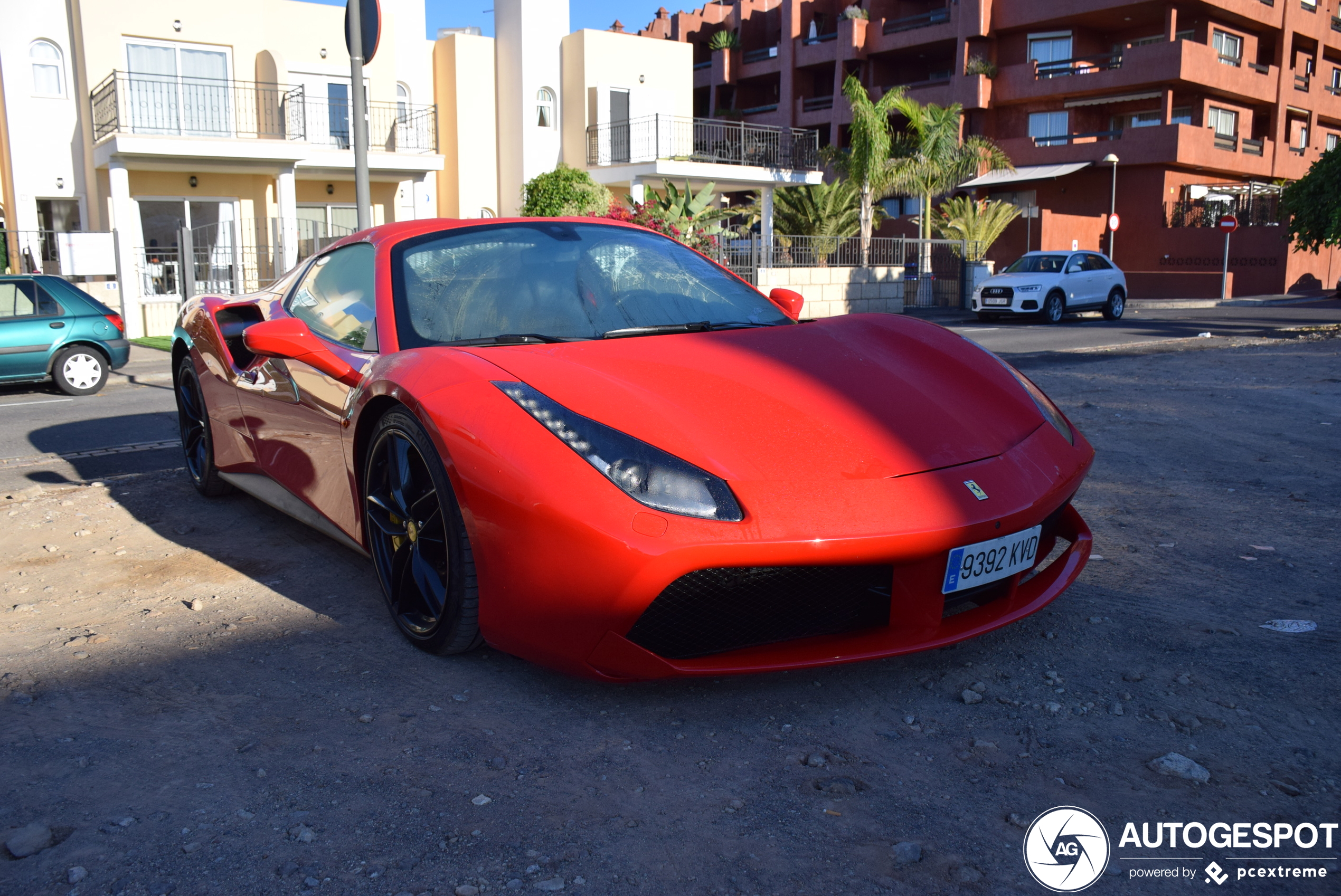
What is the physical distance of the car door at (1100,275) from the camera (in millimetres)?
22094

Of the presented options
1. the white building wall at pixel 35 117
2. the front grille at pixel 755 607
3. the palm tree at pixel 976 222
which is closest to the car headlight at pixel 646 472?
the front grille at pixel 755 607

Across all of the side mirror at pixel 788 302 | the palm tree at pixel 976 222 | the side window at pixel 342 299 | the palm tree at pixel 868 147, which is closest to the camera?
the side window at pixel 342 299

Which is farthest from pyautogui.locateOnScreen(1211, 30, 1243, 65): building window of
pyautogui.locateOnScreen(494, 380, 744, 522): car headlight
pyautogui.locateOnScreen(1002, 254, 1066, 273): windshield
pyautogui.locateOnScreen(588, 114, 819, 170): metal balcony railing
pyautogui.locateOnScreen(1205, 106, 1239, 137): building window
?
pyautogui.locateOnScreen(494, 380, 744, 522): car headlight

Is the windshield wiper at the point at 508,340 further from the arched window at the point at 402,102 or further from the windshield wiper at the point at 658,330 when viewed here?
the arched window at the point at 402,102

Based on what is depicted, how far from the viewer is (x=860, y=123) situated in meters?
27.6

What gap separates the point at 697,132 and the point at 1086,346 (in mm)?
19676

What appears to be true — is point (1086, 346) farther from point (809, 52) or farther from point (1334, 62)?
point (1334, 62)

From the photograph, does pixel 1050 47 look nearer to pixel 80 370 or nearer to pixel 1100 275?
pixel 1100 275

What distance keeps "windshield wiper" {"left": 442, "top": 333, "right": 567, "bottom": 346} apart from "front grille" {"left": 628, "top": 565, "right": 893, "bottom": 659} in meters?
1.08

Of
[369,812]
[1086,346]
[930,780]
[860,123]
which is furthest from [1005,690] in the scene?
[860,123]

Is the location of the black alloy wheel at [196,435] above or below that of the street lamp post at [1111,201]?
below

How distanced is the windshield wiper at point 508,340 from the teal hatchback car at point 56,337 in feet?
28.7

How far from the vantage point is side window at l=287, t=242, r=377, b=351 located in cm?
346

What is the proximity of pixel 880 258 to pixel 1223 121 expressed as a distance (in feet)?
72.3
